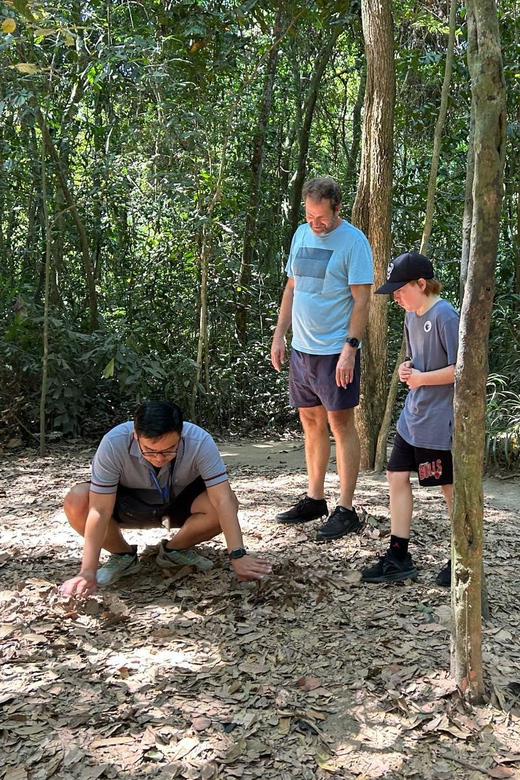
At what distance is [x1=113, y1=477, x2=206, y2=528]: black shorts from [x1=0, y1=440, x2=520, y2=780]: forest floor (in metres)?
0.25

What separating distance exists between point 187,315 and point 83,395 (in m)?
1.41

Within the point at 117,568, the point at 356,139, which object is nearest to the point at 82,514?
the point at 117,568

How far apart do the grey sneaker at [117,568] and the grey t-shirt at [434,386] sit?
1373 mm

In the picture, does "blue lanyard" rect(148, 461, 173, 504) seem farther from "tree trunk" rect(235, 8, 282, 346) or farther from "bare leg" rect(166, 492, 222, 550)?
"tree trunk" rect(235, 8, 282, 346)

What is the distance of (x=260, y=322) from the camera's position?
28.9 feet

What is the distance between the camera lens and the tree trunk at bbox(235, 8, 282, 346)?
8.69 meters

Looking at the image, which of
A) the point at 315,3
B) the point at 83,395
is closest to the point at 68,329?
the point at 83,395

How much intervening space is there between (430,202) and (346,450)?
1888mm

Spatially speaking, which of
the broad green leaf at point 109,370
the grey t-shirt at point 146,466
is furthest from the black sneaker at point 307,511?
the broad green leaf at point 109,370

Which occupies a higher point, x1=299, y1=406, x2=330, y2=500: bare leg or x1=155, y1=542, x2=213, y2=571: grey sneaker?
x1=299, y1=406, x2=330, y2=500: bare leg

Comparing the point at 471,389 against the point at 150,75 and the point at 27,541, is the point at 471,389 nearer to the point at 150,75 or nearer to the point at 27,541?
the point at 27,541

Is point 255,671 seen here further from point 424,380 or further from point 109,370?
point 109,370

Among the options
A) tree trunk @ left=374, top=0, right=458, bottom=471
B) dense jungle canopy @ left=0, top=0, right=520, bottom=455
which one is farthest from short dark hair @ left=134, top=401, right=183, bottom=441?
dense jungle canopy @ left=0, top=0, right=520, bottom=455

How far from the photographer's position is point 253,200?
9.23 meters
